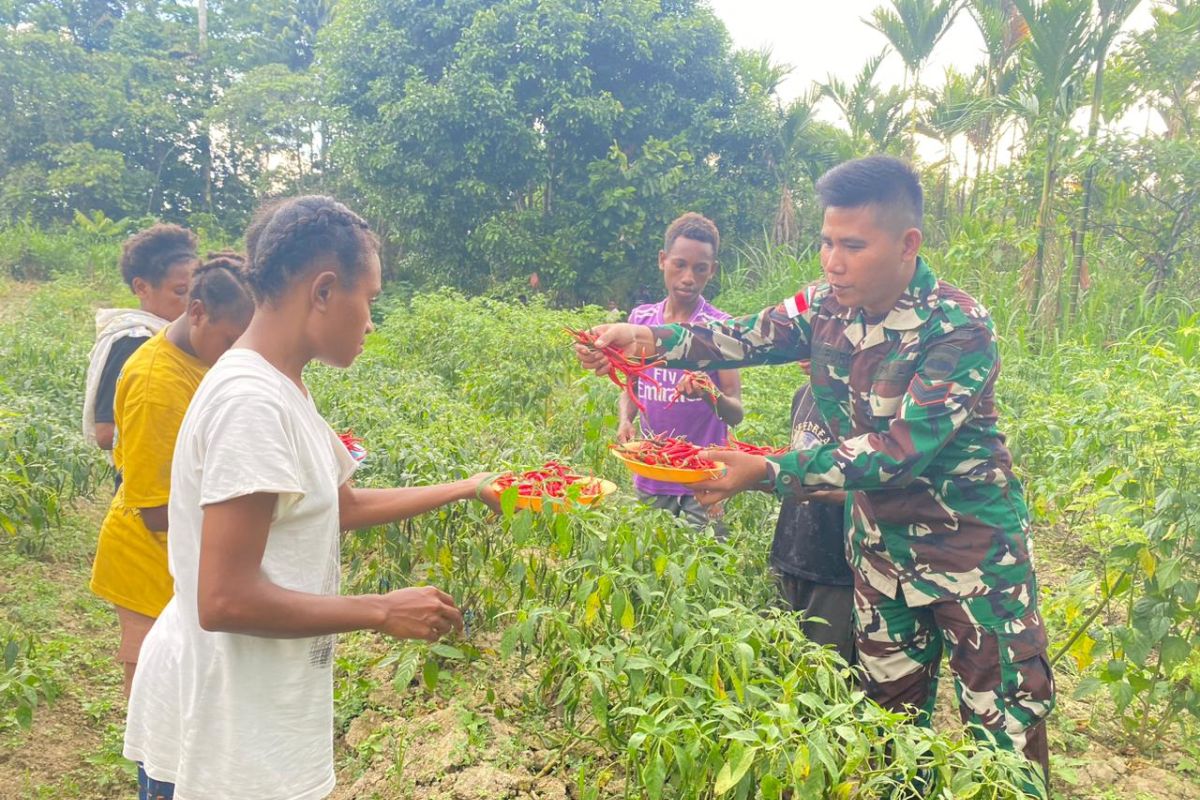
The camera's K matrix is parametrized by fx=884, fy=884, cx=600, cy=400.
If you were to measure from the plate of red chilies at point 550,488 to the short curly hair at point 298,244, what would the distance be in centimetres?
75

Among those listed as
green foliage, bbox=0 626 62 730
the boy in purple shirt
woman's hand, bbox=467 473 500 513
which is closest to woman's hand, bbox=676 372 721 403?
the boy in purple shirt

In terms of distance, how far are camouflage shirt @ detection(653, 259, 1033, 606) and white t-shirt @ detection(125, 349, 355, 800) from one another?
45.5 inches

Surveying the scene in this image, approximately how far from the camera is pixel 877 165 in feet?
7.12

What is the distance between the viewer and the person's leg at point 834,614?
99.9 inches

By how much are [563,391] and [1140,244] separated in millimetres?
5683

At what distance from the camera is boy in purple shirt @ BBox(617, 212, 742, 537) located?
136 inches

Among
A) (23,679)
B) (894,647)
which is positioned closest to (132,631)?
(23,679)

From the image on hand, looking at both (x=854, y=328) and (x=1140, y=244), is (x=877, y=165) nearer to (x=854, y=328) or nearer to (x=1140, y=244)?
(x=854, y=328)

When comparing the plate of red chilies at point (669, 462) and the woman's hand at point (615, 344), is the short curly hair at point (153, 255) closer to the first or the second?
the woman's hand at point (615, 344)

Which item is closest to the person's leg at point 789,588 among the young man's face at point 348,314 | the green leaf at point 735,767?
the green leaf at point 735,767

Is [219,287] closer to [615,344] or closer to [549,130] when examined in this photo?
[615,344]

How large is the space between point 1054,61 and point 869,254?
6717 mm

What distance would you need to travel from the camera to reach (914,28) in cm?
1134

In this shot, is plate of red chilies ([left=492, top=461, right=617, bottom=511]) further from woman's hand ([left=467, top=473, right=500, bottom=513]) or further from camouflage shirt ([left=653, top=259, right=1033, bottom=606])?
camouflage shirt ([left=653, top=259, right=1033, bottom=606])
